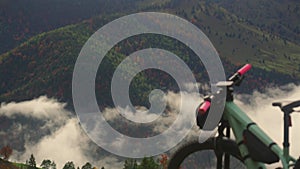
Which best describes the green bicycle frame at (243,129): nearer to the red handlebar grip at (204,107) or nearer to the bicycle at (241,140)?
the bicycle at (241,140)

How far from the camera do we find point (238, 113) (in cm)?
584

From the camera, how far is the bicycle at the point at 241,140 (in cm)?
559

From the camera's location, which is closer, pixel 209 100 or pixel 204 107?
pixel 204 107

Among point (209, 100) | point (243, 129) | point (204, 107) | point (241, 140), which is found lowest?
point (241, 140)

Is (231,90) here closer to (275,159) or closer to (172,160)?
(275,159)

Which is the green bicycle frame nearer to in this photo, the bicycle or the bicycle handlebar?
the bicycle

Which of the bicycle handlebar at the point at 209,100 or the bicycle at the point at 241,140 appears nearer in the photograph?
the bicycle at the point at 241,140

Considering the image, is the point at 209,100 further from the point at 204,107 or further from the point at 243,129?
the point at 243,129

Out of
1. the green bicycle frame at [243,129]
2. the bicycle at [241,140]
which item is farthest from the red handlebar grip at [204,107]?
the green bicycle frame at [243,129]

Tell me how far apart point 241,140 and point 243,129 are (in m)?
0.16

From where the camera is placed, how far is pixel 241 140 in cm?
587

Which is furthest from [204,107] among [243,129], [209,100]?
[243,129]

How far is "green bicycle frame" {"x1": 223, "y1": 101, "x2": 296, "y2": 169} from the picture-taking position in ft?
18.5

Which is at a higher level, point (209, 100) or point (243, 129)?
point (209, 100)
